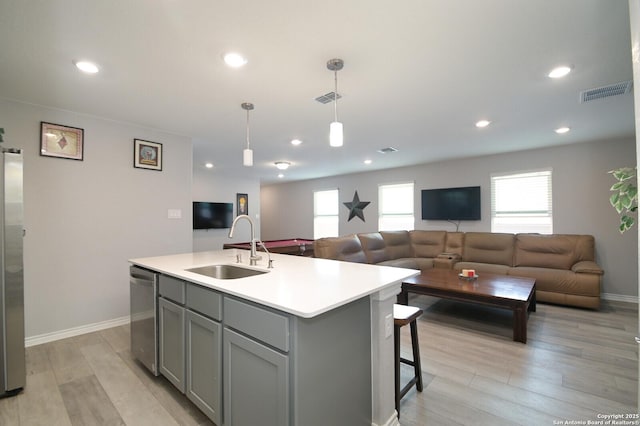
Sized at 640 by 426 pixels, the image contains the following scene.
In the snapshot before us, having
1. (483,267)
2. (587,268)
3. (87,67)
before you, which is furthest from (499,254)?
(87,67)

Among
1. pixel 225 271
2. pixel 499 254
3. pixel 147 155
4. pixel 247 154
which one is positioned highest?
pixel 147 155

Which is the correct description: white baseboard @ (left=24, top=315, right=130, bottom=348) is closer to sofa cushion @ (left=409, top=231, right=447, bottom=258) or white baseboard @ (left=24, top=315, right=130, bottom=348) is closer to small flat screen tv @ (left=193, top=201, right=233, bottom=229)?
small flat screen tv @ (left=193, top=201, right=233, bottom=229)

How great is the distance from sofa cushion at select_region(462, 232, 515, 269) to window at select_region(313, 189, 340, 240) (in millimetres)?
3428

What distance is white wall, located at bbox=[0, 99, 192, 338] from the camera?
285 cm

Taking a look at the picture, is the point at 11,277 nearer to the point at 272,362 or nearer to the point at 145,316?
the point at 145,316

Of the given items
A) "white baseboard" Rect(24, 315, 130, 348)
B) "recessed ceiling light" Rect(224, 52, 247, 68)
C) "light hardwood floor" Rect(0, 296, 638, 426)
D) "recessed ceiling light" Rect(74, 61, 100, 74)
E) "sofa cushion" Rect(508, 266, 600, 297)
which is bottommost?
"light hardwood floor" Rect(0, 296, 638, 426)

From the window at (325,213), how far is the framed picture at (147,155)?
483 cm

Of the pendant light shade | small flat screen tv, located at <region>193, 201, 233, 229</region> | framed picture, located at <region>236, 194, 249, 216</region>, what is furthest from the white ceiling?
framed picture, located at <region>236, 194, 249, 216</region>

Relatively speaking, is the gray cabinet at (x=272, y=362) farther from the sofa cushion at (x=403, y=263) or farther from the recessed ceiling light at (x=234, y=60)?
the sofa cushion at (x=403, y=263)

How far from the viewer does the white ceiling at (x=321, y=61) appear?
1593 mm

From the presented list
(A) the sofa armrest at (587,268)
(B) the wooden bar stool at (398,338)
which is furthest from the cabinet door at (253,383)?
(A) the sofa armrest at (587,268)

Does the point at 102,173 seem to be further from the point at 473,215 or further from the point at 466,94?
the point at 473,215

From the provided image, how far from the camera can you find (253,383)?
142cm

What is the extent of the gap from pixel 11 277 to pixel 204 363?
158 cm
